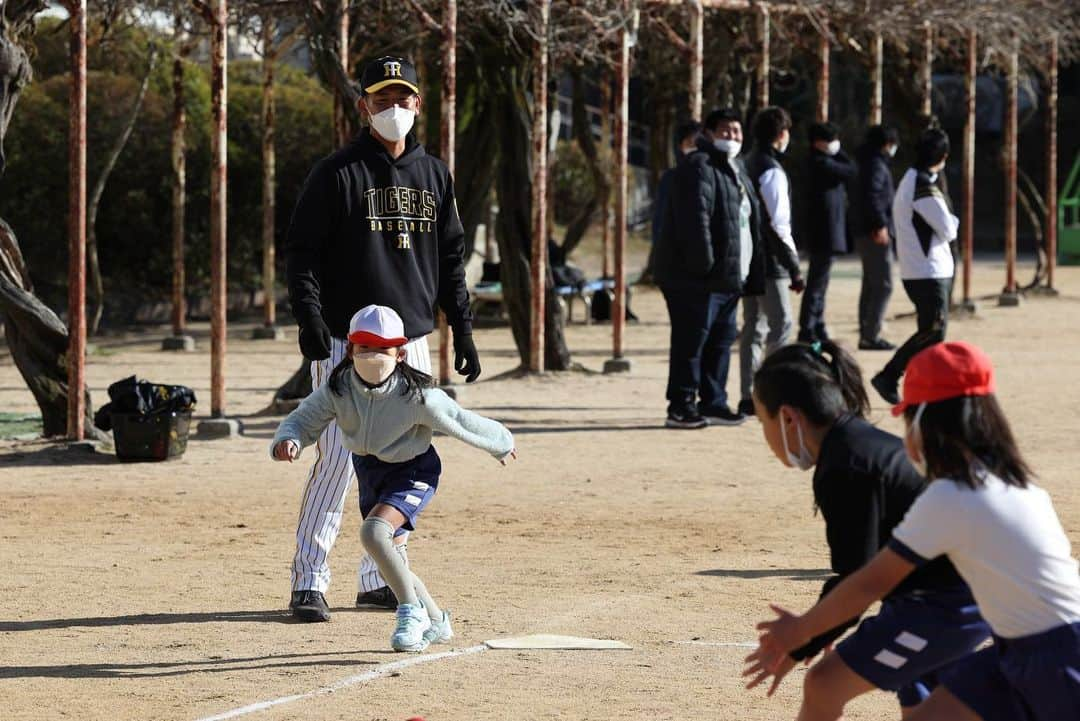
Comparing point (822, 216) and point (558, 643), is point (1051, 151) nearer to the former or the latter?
point (822, 216)

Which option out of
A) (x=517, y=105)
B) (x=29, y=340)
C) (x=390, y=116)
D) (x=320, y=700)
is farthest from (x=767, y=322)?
(x=320, y=700)

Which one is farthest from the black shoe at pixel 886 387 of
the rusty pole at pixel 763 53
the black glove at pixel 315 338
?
the black glove at pixel 315 338

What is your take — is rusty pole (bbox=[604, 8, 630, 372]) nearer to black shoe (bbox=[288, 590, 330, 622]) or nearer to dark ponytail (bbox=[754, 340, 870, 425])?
black shoe (bbox=[288, 590, 330, 622])

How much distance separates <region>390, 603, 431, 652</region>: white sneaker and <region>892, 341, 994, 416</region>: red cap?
2829 mm

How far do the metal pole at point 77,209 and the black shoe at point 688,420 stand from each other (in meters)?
3.72

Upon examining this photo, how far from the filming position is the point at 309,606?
7168mm

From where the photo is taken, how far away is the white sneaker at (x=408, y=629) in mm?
6582

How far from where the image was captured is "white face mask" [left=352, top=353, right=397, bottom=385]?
21.4ft

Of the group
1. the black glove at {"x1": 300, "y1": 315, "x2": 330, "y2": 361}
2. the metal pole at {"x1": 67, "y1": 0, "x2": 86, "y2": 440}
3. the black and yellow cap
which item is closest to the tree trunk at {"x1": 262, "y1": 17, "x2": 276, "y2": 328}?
the metal pole at {"x1": 67, "y1": 0, "x2": 86, "y2": 440}

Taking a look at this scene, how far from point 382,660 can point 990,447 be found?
2.97 m

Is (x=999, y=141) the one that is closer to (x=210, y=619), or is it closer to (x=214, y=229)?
(x=214, y=229)

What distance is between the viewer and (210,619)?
7.26m

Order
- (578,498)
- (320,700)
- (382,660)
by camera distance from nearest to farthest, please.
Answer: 1. (320,700)
2. (382,660)
3. (578,498)

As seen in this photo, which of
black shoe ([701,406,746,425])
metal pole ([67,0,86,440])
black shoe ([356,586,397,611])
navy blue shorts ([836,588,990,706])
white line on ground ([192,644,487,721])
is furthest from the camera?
black shoe ([701,406,746,425])
